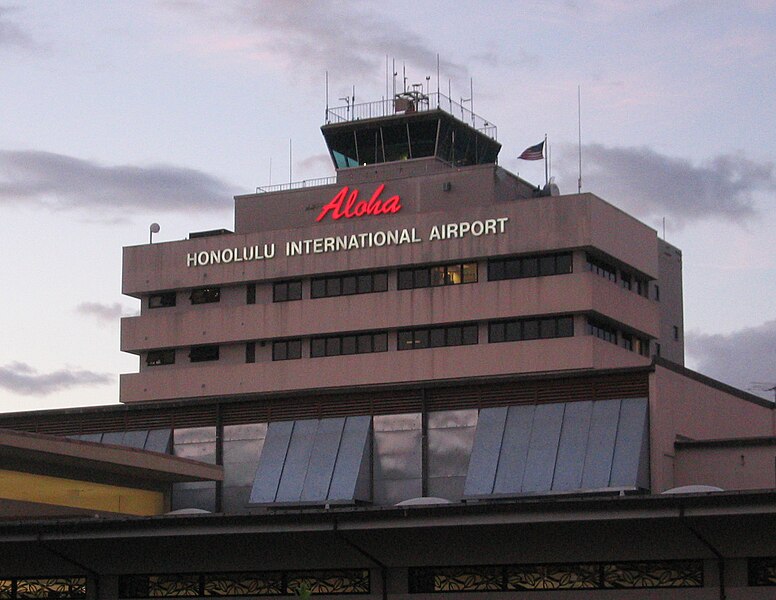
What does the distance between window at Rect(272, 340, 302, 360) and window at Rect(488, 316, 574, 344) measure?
14842 millimetres

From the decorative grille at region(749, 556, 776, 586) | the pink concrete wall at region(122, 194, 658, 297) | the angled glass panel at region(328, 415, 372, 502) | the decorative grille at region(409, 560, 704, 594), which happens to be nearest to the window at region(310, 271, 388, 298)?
the pink concrete wall at region(122, 194, 658, 297)

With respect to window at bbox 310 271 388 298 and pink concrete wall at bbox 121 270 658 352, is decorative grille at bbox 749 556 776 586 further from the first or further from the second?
window at bbox 310 271 388 298

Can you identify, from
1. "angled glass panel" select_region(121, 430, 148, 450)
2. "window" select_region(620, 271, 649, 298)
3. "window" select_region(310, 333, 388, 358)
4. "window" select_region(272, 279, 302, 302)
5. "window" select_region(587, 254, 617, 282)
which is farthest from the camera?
"window" select_region(272, 279, 302, 302)

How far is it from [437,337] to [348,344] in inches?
266

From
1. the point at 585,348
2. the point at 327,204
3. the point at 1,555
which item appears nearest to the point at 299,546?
the point at 1,555

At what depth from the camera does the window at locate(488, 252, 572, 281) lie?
103750 mm

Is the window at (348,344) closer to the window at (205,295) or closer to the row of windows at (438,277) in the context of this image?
the row of windows at (438,277)

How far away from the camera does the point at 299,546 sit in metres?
55.8

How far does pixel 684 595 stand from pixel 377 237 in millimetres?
61285

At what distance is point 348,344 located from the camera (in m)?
109

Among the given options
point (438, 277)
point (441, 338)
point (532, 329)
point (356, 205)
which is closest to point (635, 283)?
→ point (532, 329)

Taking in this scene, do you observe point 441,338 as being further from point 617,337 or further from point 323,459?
point 323,459

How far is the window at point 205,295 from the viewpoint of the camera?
115 m

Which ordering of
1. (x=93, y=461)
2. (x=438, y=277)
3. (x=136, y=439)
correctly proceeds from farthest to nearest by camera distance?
(x=438, y=277) → (x=136, y=439) → (x=93, y=461)
